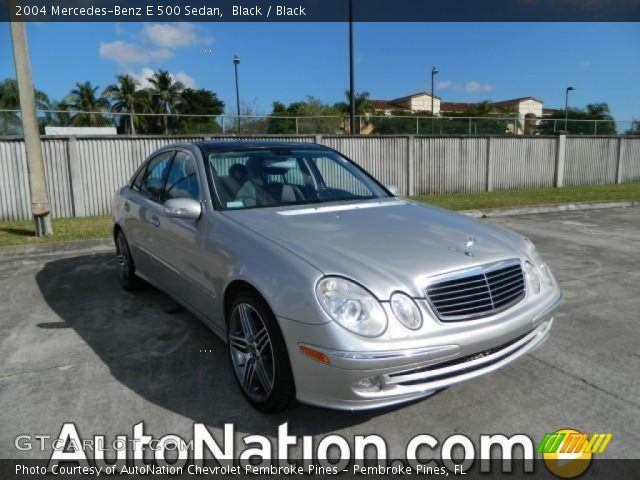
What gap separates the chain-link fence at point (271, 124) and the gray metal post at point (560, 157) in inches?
39.4

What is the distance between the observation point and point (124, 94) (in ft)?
175

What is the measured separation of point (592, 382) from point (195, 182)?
3.05 meters

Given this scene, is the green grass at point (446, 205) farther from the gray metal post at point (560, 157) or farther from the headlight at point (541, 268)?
the headlight at point (541, 268)

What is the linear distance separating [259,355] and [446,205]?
31.9 feet

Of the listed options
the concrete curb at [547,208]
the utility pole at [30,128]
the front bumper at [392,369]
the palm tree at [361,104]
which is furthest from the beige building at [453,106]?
the front bumper at [392,369]

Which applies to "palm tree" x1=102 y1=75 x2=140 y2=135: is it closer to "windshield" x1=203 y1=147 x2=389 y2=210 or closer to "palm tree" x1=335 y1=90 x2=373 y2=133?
"palm tree" x1=335 y1=90 x2=373 y2=133

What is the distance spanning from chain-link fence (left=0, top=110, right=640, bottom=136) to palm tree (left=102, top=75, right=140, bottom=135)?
3672cm

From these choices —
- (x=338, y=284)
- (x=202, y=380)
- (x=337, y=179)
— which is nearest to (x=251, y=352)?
(x=202, y=380)

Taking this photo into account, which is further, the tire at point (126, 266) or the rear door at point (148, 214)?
the tire at point (126, 266)

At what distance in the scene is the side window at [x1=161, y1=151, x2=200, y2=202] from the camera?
3838mm

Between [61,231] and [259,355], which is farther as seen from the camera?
[61,231]

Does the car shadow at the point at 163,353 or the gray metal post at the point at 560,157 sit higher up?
the gray metal post at the point at 560,157

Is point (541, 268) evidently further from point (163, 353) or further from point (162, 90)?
point (162, 90)

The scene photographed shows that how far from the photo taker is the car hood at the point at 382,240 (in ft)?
8.27
